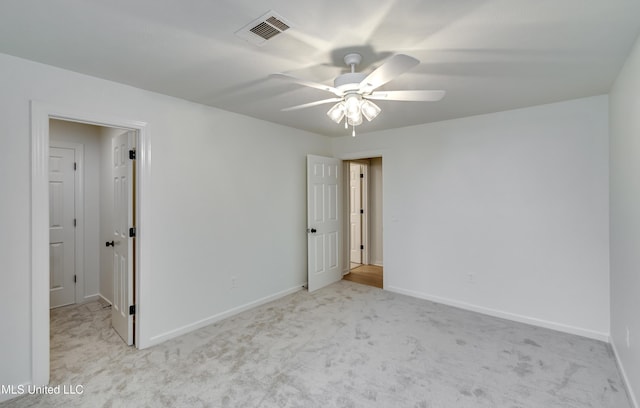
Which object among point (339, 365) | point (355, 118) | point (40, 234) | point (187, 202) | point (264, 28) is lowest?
point (339, 365)

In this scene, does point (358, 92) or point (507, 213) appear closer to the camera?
point (358, 92)

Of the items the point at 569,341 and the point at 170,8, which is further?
the point at 569,341

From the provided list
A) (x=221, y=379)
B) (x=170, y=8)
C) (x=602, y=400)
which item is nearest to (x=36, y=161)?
(x=170, y=8)

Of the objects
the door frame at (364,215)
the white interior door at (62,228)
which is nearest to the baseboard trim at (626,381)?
the door frame at (364,215)

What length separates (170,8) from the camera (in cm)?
149

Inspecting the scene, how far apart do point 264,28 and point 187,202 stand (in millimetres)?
1950

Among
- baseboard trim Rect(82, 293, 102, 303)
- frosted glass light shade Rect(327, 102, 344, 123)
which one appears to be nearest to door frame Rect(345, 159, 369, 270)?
frosted glass light shade Rect(327, 102, 344, 123)

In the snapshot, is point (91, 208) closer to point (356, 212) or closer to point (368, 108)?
point (368, 108)

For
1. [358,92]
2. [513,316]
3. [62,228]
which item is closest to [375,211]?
[513,316]

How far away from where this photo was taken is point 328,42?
181 centimetres

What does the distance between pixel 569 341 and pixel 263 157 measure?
3.74m

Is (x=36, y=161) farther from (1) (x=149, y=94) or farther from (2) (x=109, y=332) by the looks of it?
(2) (x=109, y=332)

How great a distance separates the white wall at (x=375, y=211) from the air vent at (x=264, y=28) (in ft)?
14.6

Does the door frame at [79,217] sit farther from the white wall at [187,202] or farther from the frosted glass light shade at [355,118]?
the frosted glass light shade at [355,118]
